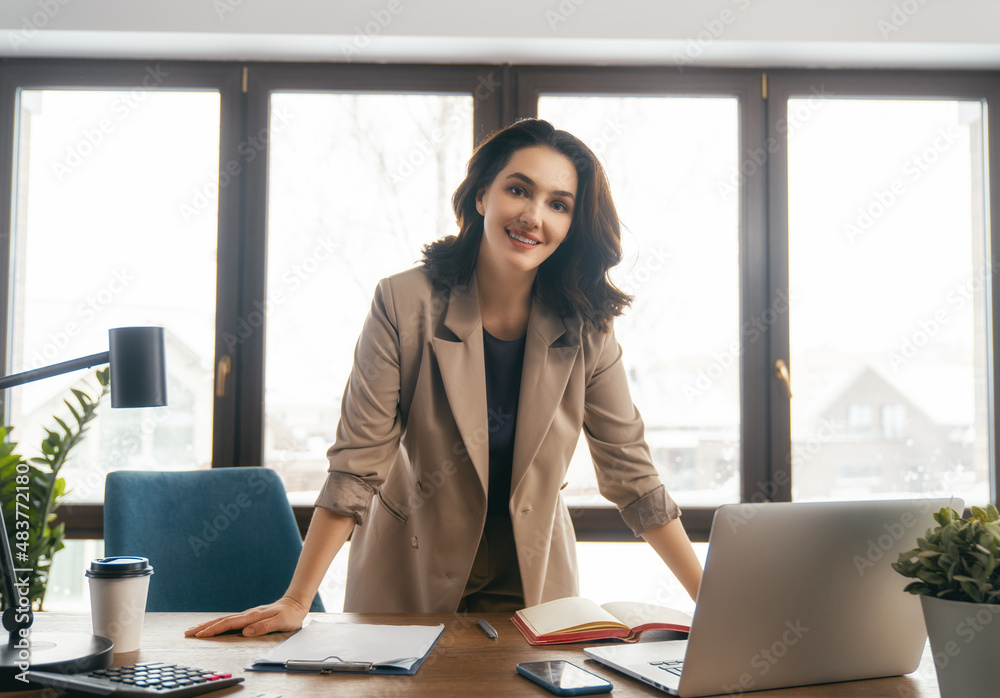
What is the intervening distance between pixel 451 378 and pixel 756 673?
80 centimetres

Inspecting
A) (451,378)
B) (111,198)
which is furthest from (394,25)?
(451,378)

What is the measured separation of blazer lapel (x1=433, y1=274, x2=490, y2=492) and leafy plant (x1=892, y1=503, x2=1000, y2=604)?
788 mm

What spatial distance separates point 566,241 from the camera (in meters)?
1.66

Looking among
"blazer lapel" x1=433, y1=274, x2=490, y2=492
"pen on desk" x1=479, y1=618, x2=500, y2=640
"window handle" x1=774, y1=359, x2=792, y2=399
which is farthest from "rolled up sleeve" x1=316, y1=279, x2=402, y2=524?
"window handle" x1=774, y1=359, x2=792, y2=399

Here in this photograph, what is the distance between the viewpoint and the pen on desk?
109 cm

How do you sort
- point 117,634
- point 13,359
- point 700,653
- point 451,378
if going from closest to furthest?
point 700,653 → point 117,634 → point 451,378 → point 13,359

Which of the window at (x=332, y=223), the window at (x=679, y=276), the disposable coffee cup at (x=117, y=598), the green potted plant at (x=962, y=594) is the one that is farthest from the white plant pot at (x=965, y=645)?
the window at (x=332, y=223)

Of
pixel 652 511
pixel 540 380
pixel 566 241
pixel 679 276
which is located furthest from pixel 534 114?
pixel 652 511

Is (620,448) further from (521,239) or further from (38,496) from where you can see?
(38,496)

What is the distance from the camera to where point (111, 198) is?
261 centimetres

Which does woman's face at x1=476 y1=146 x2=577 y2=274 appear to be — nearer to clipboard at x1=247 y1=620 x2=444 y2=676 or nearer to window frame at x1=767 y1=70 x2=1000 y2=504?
clipboard at x1=247 y1=620 x2=444 y2=676

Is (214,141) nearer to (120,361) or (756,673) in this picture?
(120,361)

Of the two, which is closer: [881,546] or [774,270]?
[881,546]

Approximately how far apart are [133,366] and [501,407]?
0.81 m
